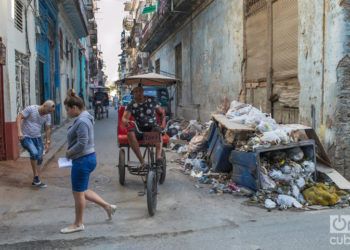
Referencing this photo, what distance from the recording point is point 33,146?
798 centimetres

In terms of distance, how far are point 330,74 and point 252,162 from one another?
2.25 m

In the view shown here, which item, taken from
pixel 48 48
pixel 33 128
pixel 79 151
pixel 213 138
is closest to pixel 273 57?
pixel 213 138

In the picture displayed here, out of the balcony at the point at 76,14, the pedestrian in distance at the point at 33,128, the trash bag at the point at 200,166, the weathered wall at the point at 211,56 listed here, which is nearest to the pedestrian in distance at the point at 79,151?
the pedestrian in distance at the point at 33,128

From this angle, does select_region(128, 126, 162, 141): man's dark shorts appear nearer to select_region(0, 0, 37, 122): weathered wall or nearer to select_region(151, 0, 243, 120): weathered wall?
select_region(0, 0, 37, 122): weathered wall

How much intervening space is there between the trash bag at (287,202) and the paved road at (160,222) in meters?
0.25

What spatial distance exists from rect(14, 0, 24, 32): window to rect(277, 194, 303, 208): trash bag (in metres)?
7.68

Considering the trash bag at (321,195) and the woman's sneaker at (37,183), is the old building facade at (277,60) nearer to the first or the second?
the trash bag at (321,195)

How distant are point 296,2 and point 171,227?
5897 millimetres

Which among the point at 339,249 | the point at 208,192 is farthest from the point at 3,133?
the point at 339,249

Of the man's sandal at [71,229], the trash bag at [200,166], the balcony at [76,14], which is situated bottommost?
the man's sandal at [71,229]

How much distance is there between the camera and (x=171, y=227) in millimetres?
5812

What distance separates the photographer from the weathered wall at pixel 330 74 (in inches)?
311

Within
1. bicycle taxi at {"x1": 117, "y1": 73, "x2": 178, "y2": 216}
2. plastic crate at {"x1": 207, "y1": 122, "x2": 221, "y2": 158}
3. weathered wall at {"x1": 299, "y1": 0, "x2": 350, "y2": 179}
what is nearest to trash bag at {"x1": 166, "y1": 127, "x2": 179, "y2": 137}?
plastic crate at {"x1": 207, "y1": 122, "x2": 221, "y2": 158}

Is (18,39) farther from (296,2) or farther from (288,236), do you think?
(288,236)
